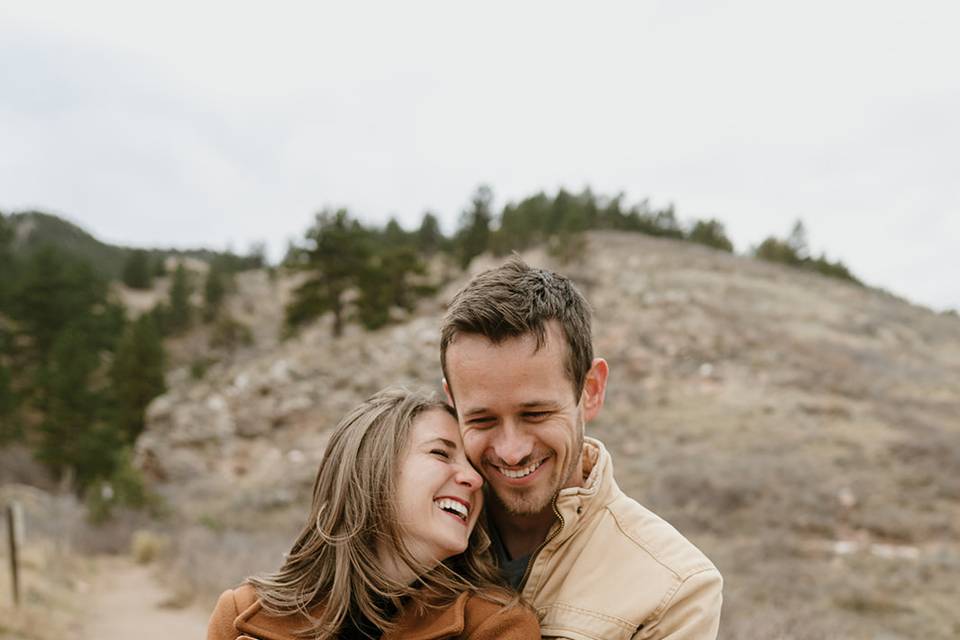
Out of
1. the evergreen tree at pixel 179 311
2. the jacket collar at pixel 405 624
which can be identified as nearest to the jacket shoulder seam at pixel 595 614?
the jacket collar at pixel 405 624

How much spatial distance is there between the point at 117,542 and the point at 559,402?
14844 millimetres

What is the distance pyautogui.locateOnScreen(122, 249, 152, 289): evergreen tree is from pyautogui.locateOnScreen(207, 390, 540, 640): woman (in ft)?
212

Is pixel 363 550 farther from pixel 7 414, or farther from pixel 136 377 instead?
pixel 7 414

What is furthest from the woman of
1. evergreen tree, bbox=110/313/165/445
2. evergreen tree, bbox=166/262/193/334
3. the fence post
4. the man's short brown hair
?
evergreen tree, bbox=166/262/193/334

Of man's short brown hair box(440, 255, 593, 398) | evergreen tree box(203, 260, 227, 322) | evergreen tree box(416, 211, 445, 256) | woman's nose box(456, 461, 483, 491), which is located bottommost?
evergreen tree box(203, 260, 227, 322)

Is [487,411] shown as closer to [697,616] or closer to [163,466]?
[697,616]

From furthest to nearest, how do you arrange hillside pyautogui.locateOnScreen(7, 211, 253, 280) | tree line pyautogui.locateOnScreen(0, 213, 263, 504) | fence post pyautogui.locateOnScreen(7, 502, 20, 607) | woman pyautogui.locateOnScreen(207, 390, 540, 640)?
Result: hillside pyautogui.locateOnScreen(7, 211, 253, 280)
tree line pyautogui.locateOnScreen(0, 213, 263, 504)
fence post pyautogui.locateOnScreen(7, 502, 20, 607)
woman pyautogui.locateOnScreen(207, 390, 540, 640)

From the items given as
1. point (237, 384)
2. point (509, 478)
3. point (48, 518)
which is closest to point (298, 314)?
point (237, 384)

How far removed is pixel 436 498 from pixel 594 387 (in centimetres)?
68

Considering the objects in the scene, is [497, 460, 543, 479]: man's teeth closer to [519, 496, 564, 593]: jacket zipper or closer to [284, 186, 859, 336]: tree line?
[519, 496, 564, 593]: jacket zipper

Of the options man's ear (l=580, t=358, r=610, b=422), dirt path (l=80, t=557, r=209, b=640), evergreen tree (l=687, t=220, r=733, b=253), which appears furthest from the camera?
evergreen tree (l=687, t=220, r=733, b=253)

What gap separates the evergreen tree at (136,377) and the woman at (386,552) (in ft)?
89.3

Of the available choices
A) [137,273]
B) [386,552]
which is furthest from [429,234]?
[386,552]

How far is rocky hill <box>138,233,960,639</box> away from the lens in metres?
9.21
